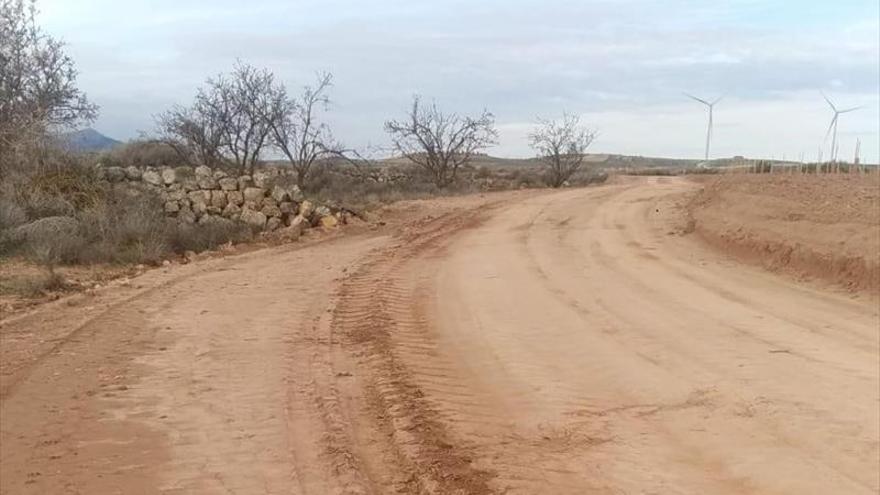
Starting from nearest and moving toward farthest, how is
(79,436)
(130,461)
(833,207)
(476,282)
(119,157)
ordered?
1. (130,461)
2. (79,436)
3. (476,282)
4. (833,207)
5. (119,157)

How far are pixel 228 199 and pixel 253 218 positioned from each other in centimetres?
Answer: 103

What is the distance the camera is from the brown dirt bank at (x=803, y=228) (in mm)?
12234

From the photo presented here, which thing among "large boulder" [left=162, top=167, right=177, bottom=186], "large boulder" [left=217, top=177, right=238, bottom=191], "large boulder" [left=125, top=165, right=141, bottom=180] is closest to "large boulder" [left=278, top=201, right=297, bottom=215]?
"large boulder" [left=217, top=177, right=238, bottom=191]

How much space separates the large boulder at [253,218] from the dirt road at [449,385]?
661 centimetres

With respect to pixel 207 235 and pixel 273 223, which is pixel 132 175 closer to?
pixel 273 223

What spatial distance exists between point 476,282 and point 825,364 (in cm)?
539

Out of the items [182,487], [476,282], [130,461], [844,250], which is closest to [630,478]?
[182,487]

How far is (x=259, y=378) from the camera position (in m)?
7.59

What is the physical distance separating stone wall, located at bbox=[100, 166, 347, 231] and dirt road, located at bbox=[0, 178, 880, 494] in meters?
6.89

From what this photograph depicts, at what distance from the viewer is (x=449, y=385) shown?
282 inches

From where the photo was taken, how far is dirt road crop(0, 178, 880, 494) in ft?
17.5

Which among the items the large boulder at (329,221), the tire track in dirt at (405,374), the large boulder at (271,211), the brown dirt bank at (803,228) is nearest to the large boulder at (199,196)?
the large boulder at (271,211)

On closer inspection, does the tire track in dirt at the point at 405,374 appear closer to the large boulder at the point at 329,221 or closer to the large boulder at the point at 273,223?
the large boulder at the point at 329,221

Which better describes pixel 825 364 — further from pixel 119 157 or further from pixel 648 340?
pixel 119 157
